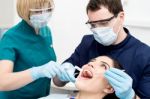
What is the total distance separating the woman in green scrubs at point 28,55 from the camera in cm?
150

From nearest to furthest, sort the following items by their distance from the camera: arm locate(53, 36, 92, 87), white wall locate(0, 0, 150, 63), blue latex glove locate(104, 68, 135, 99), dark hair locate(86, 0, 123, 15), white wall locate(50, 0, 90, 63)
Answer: blue latex glove locate(104, 68, 135, 99), dark hair locate(86, 0, 123, 15), arm locate(53, 36, 92, 87), white wall locate(0, 0, 150, 63), white wall locate(50, 0, 90, 63)

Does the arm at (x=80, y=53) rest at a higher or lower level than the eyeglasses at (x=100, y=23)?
lower

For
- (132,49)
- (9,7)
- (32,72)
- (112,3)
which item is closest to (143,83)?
(132,49)

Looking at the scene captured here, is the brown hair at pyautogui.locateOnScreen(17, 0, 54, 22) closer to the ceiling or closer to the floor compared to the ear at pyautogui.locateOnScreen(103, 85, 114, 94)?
closer to the ceiling

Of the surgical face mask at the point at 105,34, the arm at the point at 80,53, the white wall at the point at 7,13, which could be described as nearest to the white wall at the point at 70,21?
the white wall at the point at 7,13

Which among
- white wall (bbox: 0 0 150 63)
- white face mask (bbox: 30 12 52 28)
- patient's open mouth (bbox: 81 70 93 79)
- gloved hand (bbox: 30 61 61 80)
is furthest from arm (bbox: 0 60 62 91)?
white wall (bbox: 0 0 150 63)

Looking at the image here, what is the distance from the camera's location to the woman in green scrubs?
4.91 ft

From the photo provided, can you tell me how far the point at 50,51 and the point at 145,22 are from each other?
949 millimetres

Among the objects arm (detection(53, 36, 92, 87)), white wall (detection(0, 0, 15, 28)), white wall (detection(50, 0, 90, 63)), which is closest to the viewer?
arm (detection(53, 36, 92, 87))

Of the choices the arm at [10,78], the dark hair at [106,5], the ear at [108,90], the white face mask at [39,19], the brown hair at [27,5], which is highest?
the dark hair at [106,5]

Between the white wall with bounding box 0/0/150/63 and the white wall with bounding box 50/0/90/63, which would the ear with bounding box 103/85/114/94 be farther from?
the white wall with bounding box 50/0/90/63

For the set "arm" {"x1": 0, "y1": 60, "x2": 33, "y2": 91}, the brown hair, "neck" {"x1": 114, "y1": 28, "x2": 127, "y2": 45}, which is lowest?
"arm" {"x1": 0, "y1": 60, "x2": 33, "y2": 91}

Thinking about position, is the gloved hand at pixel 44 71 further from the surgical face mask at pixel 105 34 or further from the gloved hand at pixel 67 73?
the surgical face mask at pixel 105 34

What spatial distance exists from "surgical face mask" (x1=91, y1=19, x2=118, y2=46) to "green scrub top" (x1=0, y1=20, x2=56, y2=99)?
1.30 feet
